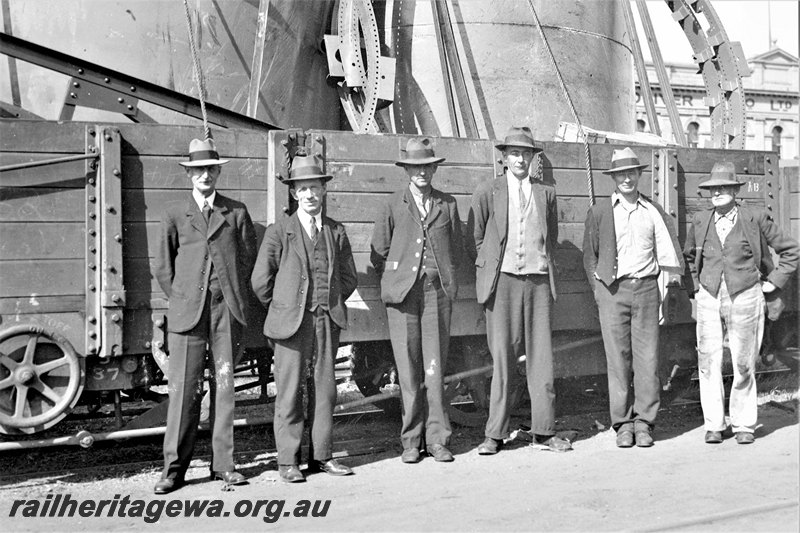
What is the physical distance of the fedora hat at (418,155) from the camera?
5836 millimetres

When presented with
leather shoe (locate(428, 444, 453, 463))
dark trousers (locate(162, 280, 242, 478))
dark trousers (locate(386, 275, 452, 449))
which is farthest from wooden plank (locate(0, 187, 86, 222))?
leather shoe (locate(428, 444, 453, 463))

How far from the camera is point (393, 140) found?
20.2ft

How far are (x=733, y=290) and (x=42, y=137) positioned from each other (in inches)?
186

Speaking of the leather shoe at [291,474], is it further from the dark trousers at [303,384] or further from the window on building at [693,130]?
the window on building at [693,130]

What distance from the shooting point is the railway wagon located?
5328 millimetres

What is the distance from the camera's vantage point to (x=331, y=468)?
18.2 feet

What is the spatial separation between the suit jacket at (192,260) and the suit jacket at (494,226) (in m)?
1.67

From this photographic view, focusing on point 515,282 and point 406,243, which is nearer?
point 406,243

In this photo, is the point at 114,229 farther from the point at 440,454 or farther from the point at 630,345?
the point at 630,345

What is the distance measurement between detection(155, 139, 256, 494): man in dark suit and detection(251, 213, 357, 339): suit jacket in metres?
0.17

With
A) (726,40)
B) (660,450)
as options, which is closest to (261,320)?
(660,450)

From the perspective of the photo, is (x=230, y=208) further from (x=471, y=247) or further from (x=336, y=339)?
(x=471, y=247)

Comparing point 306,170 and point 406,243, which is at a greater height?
point 306,170

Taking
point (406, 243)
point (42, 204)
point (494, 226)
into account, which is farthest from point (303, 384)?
point (42, 204)
